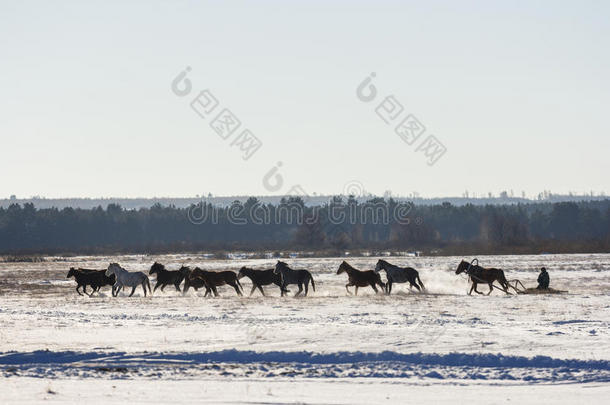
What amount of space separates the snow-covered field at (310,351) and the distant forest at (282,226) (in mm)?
78453

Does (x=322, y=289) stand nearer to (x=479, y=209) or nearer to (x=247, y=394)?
(x=247, y=394)

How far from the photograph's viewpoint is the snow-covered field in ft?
41.8

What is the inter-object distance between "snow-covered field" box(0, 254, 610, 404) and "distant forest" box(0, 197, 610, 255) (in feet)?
257

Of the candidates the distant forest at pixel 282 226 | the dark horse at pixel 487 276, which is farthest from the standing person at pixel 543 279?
the distant forest at pixel 282 226

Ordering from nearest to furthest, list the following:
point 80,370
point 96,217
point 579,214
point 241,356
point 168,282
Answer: point 80,370 → point 241,356 → point 168,282 → point 96,217 → point 579,214

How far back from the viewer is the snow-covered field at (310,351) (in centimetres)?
1273

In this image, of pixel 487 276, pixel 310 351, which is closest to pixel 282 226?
pixel 487 276

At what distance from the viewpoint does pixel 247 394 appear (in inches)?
491

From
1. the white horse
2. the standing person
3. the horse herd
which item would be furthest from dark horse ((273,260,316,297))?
the standing person

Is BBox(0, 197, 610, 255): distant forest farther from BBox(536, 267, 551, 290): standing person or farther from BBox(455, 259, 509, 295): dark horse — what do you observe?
BBox(536, 267, 551, 290): standing person

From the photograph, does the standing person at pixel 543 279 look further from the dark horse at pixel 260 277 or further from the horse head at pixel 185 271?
the horse head at pixel 185 271

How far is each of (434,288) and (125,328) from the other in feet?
50.7

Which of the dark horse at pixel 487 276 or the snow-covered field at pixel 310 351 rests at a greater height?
the dark horse at pixel 487 276

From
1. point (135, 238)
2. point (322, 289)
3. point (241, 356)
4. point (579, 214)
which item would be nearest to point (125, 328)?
point (241, 356)
